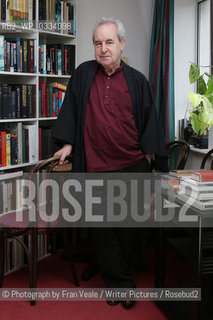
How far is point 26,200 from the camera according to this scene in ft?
10.2

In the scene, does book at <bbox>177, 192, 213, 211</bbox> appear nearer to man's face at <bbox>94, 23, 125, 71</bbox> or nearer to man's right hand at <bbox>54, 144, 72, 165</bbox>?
man's right hand at <bbox>54, 144, 72, 165</bbox>

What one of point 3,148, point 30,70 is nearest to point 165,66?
point 30,70

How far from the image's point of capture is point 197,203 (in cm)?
198

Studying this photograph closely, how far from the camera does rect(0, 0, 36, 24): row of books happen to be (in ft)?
9.18

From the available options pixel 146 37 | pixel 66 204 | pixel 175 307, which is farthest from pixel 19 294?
pixel 146 37

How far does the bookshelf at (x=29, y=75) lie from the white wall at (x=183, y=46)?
3.01 feet

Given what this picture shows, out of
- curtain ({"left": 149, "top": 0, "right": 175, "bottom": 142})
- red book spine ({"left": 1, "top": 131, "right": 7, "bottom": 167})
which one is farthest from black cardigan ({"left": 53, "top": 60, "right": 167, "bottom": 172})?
curtain ({"left": 149, "top": 0, "right": 175, "bottom": 142})

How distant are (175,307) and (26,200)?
133 centimetres

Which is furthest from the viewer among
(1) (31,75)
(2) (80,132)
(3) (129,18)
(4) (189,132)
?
(3) (129,18)

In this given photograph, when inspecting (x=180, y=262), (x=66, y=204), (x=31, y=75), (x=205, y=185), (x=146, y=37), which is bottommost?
(x=180, y=262)

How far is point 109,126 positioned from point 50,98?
0.98 m

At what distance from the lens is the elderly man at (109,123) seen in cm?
248

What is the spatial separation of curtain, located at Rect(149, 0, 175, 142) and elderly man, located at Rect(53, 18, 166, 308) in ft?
3.22

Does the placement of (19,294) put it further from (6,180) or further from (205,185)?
(205,185)
